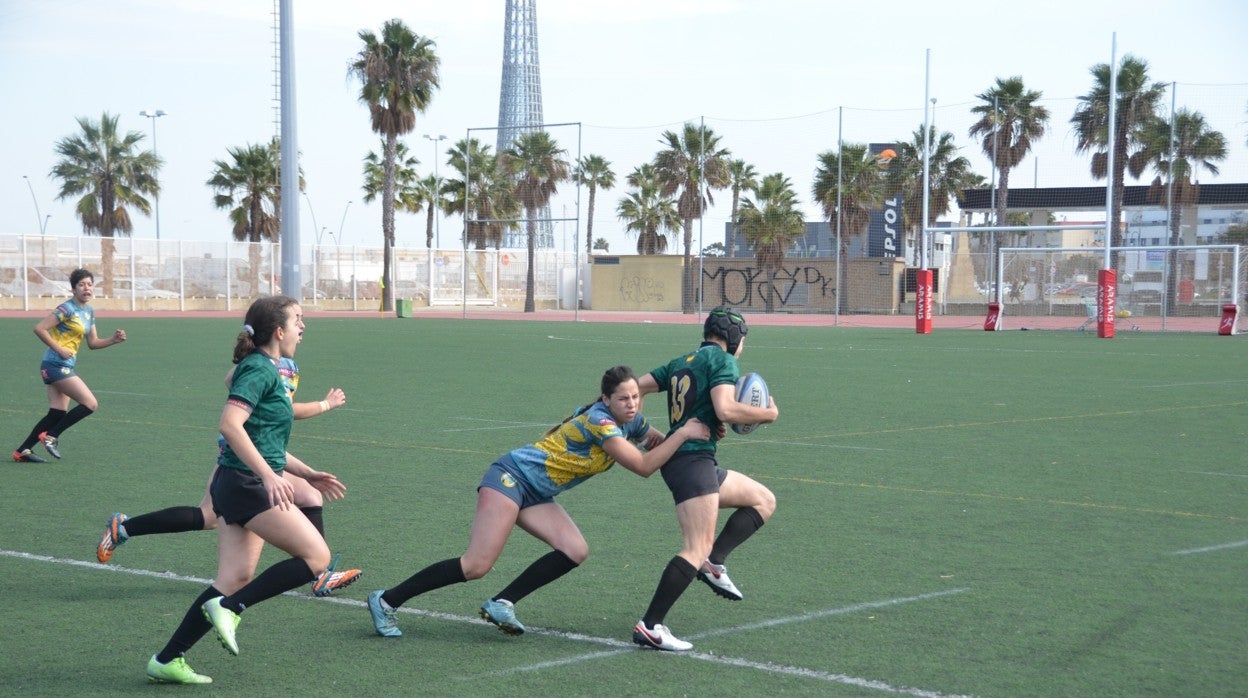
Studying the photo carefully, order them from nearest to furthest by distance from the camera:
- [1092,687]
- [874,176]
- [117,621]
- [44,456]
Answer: [1092,687], [117,621], [44,456], [874,176]

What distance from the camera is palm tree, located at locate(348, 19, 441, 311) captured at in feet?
184

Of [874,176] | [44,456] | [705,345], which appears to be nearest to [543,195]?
[874,176]

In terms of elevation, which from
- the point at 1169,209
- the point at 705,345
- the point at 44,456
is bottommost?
the point at 44,456

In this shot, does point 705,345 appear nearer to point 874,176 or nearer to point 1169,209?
point 1169,209

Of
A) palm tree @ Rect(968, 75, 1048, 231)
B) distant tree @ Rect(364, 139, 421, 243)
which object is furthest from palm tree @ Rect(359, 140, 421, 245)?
palm tree @ Rect(968, 75, 1048, 231)

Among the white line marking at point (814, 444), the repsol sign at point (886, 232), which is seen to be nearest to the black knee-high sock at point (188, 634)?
the white line marking at point (814, 444)

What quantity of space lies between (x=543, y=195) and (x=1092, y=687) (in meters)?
46.5

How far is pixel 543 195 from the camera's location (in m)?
50.6

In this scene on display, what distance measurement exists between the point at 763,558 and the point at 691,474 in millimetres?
1777

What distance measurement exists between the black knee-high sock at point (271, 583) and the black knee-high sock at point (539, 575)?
90cm

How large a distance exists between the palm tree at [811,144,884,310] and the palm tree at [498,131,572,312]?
35.5ft

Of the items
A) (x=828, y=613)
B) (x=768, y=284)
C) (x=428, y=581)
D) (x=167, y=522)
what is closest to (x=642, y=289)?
(x=768, y=284)

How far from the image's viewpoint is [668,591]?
5.39m

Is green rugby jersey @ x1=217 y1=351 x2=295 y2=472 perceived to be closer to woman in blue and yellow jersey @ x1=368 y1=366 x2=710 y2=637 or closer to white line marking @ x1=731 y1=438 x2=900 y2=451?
woman in blue and yellow jersey @ x1=368 y1=366 x2=710 y2=637
